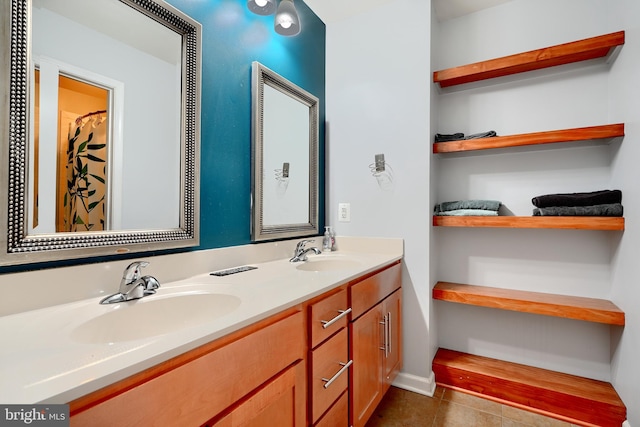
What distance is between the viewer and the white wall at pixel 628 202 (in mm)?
1362

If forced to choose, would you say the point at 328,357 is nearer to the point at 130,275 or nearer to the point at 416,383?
the point at 130,275

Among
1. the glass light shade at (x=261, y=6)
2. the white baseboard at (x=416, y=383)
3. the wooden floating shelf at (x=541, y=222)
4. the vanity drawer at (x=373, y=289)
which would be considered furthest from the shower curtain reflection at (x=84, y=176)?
the white baseboard at (x=416, y=383)

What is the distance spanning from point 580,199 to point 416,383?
4.59 ft

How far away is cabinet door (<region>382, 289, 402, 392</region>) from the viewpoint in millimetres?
1642

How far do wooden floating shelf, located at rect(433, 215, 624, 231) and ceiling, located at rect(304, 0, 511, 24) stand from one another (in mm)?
1388

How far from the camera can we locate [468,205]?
1.87 m

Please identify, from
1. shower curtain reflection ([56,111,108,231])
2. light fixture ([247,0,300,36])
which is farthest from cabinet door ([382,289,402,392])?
light fixture ([247,0,300,36])

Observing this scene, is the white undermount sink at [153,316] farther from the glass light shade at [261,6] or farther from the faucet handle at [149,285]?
the glass light shade at [261,6]

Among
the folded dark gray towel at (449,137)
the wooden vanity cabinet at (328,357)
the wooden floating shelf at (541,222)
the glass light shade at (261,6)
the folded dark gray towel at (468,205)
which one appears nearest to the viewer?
the wooden vanity cabinet at (328,357)

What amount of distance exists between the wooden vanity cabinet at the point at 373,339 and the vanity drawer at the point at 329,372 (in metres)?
0.08

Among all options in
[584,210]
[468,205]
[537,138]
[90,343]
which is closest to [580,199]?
[584,210]

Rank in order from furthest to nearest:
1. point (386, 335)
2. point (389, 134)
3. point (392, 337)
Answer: point (389, 134)
point (392, 337)
point (386, 335)

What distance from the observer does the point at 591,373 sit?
1.73m

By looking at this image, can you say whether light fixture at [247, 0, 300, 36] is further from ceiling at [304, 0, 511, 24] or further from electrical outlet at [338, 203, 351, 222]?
electrical outlet at [338, 203, 351, 222]
